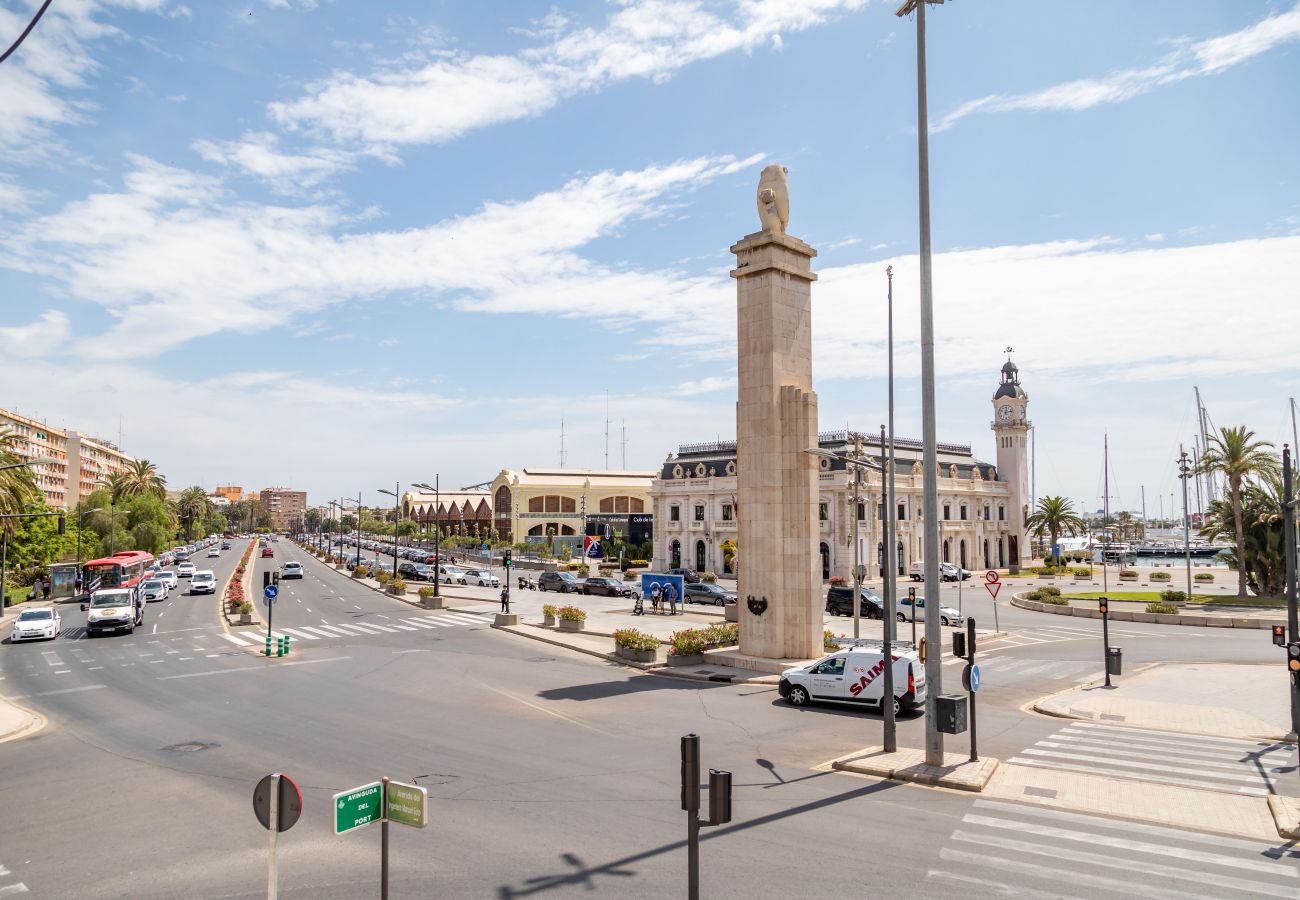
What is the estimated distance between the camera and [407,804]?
24.7ft

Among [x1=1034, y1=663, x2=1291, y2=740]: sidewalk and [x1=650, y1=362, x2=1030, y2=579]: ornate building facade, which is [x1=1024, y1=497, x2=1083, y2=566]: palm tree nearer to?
[x1=650, y1=362, x2=1030, y2=579]: ornate building facade

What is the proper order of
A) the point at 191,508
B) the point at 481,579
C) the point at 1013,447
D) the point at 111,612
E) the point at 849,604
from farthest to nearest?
the point at 191,508 → the point at 1013,447 → the point at 481,579 → the point at 849,604 → the point at 111,612

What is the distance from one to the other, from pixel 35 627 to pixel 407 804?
38567 mm

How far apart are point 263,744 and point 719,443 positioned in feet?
241

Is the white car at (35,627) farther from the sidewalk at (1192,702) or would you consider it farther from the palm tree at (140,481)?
the palm tree at (140,481)

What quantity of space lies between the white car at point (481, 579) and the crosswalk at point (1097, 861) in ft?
181

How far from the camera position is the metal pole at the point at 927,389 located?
1495cm

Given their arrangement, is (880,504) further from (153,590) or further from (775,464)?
(153,590)

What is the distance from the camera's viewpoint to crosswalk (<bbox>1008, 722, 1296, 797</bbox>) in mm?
14539

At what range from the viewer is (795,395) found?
26.6 m

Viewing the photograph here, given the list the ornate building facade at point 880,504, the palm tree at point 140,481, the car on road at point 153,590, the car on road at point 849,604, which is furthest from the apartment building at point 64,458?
the car on road at point 849,604

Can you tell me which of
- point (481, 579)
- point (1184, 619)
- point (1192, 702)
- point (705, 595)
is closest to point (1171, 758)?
point (1192, 702)

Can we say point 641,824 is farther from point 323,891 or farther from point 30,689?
point 30,689

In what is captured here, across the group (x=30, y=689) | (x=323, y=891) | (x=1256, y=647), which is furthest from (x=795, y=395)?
(x=30, y=689)
